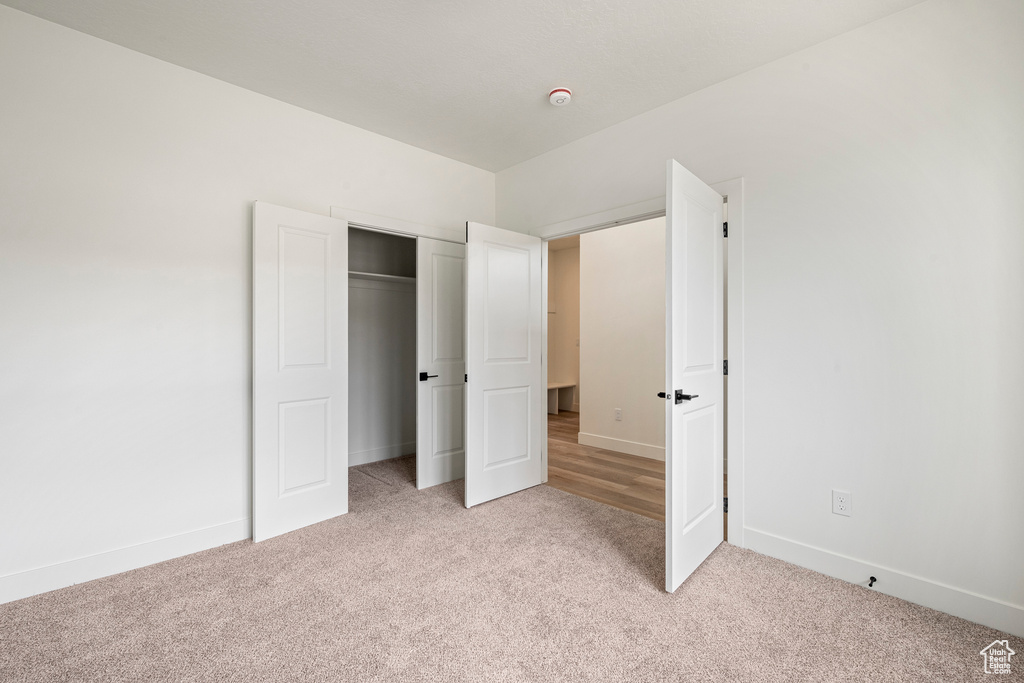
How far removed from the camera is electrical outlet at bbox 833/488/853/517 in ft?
7.43

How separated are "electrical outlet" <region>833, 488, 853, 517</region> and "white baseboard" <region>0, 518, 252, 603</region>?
3.28m

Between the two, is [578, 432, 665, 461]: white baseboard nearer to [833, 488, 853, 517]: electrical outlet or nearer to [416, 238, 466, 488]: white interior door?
[416, 238, 466, 488]: white interior door

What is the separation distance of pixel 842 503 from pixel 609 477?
1.89m

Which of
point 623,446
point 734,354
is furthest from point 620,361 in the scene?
Answer: point 734,354

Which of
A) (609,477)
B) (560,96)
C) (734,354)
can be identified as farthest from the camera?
(609,477)

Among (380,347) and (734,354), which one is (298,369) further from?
(734,354)

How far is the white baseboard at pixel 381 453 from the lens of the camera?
14.4ft

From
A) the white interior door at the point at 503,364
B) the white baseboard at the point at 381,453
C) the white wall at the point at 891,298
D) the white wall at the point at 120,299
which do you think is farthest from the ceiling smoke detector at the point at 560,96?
the white baseboard at the point at 381,453

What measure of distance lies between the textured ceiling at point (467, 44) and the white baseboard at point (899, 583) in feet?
8.50

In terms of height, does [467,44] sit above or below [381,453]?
above

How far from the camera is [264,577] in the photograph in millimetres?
2301

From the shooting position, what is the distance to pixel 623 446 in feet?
15.6

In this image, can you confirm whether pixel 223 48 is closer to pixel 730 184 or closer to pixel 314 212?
pixel 314 212

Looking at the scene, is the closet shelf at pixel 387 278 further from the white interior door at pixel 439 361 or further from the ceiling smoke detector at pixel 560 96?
the ceiling smoke detector at pixel 560 96
